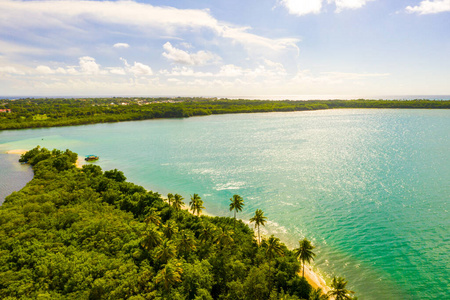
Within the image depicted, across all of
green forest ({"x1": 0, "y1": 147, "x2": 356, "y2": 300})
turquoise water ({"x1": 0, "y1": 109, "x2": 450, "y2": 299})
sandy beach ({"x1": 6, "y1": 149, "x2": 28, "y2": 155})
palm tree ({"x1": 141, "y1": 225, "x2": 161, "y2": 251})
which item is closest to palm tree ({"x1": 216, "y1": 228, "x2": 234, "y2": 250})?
green forest ({"x1": 0, "y1": 147, "x2": 356, "y2": 300})

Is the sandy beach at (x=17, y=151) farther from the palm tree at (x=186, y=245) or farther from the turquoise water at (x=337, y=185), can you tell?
the palm tree at (x=186, y=245)

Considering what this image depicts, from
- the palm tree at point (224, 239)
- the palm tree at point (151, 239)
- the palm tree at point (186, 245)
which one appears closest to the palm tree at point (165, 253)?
the palm tree at point (151, 239)

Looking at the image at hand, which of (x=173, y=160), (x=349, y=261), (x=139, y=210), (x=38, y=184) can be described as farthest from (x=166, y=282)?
(x=173, y=160)

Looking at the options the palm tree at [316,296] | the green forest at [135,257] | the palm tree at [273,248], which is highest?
the palm tree at [273,248]

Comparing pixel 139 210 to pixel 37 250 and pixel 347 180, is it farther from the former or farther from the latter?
pixel 347 180

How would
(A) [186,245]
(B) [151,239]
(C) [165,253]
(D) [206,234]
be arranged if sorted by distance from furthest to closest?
(D) [206,234] → (A) [186,245] → (B) [151,239] → (C) [165,253]

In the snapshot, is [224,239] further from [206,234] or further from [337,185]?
[337,185]

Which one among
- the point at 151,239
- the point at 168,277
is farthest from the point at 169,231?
the point at 168,277
